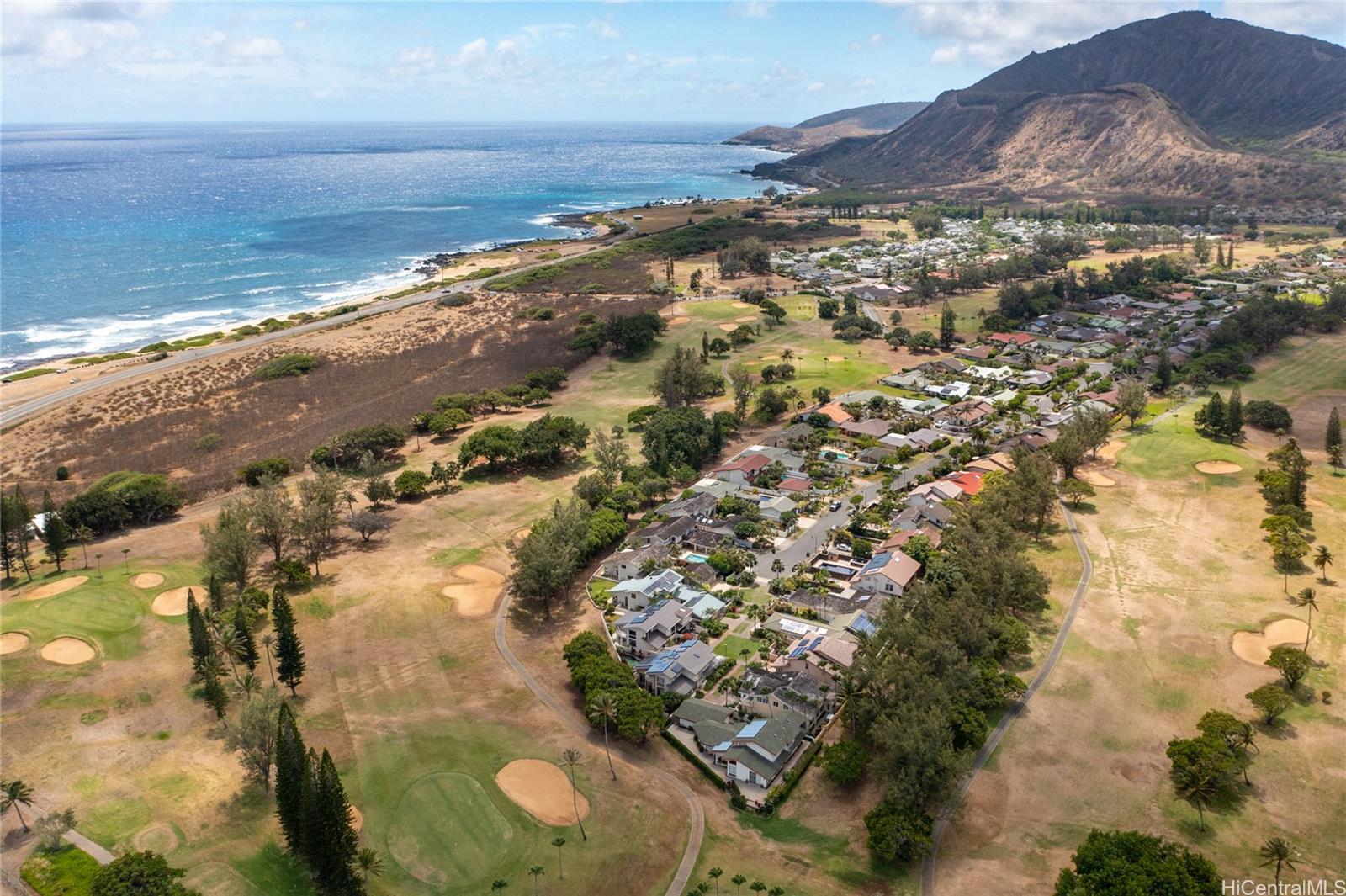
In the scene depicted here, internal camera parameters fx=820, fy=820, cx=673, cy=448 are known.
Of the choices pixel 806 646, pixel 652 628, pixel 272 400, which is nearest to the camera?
pixel 806 646

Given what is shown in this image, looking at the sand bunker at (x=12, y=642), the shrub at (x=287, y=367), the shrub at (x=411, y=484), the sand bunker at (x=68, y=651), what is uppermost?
the shrub at (x=287, y=367)

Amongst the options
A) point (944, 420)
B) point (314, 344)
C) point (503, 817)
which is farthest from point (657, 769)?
point (314, 344)

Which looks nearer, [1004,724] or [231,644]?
[1004,724]

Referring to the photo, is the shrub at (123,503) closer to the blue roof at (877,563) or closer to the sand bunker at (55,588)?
the sand bunker at (55,588)

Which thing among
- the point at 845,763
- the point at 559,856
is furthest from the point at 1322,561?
the point at 559,856

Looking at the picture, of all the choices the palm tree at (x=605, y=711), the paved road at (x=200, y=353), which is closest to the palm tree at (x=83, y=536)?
the paved road at (x=200, y=353)

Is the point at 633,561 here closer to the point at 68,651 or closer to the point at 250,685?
the point at 250,685

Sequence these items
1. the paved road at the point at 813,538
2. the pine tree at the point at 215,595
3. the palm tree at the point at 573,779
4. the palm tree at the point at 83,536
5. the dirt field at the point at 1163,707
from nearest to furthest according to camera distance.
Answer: the dirt field at the point at 1163,707 < the palm tree at the point at 573,779 < the pine tree at the point at 215,595 < the paved road at the point at 813,538 < the palm tree at the point at 83,536

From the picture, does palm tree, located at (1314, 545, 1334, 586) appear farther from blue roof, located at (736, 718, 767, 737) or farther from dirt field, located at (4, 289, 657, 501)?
dirt field, located at (4, 289, 657, 501)
